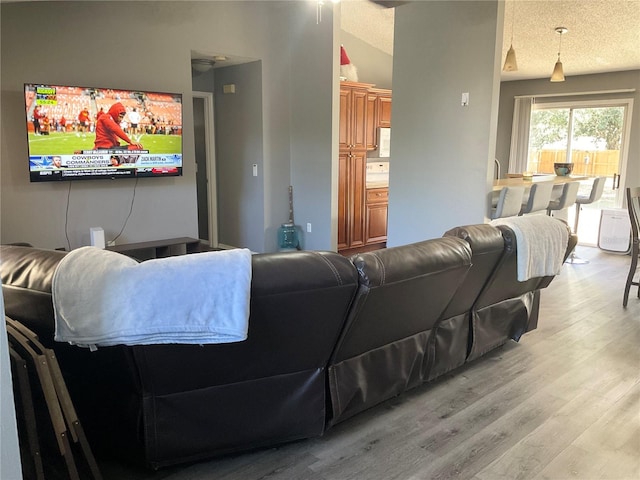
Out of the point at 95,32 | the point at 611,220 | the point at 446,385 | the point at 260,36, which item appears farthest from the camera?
the point at 611,220

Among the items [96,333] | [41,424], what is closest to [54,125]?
[41,424]

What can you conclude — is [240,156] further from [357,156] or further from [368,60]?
[368,60]

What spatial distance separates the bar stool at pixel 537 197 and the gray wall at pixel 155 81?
6.71 ft

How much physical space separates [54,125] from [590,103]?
7.08 m

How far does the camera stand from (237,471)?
207cm

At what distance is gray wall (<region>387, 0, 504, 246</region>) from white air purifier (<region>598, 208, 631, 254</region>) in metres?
2.94

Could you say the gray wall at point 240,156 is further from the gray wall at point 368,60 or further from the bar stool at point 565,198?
the bar stool at point 565,198

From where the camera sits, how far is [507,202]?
15.2 feet

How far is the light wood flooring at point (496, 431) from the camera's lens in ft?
6.82

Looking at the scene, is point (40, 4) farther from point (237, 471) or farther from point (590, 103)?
point (590, 103)

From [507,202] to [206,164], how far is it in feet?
12.4

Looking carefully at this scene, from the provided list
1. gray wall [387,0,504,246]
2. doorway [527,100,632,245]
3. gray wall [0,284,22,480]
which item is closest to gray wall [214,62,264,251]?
gray wall [387,0,504,246]

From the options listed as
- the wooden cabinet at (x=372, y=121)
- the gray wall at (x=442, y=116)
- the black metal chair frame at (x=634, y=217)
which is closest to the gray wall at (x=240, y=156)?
the wooden cabinet at (x=372, y=121)

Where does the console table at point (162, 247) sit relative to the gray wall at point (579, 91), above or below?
below
